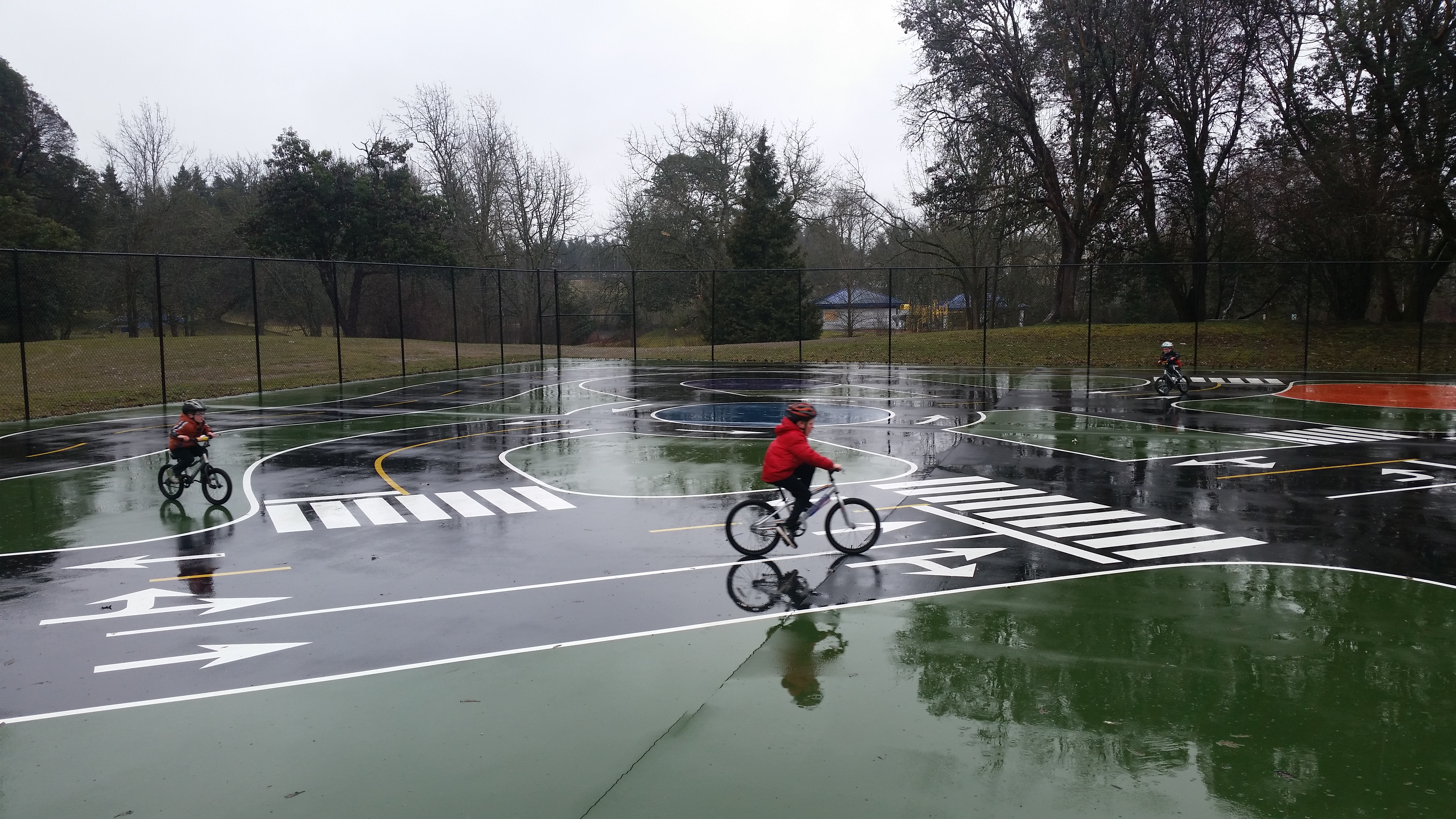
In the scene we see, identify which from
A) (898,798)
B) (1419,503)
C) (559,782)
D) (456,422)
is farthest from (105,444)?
(1419,503)

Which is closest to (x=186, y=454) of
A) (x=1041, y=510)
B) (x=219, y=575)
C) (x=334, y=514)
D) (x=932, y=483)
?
(x=334, y=514)

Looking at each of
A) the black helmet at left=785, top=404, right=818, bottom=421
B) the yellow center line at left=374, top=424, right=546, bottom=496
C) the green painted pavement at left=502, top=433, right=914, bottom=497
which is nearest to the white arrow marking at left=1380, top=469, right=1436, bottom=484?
the green painted pavement at left=502, top=433, right=914, bottom=497

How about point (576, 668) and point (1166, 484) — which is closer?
point (576, 668)

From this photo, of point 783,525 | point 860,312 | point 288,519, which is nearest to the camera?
point 783,525

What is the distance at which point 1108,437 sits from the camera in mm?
17078

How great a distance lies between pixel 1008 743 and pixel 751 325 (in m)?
45.5

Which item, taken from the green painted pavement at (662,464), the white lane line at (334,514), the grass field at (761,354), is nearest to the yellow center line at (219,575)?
the white lane line at (334,514)

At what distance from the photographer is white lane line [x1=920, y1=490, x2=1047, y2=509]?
1183cm

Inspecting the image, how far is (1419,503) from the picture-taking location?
11516 mm

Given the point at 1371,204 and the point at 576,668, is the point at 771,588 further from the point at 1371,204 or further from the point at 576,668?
the point at 1371,204

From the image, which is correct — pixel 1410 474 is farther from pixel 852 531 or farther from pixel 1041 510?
pixel 852 531

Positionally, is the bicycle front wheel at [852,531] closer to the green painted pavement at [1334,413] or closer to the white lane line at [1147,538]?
the white lane line at [1147,538]

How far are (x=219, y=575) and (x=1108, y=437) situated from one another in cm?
1471

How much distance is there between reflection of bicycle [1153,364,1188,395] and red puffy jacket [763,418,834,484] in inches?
709
